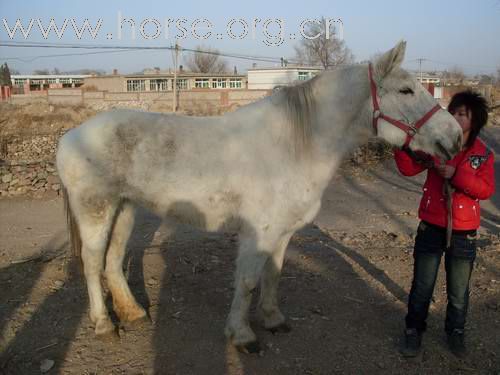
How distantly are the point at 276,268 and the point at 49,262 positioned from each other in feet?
9.80

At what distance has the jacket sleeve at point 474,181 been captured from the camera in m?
3.03

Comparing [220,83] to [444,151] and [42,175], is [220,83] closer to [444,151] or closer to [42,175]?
[42,175]

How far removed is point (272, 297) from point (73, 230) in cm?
192

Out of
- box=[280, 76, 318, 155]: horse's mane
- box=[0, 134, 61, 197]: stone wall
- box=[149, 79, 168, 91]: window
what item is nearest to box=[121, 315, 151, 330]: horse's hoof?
box=[280, 76, 318, 155]: horse's mane

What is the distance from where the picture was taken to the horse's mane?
3.42 metres

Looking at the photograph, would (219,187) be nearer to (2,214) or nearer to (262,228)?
(262,228)

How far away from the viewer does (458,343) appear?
3469 mm

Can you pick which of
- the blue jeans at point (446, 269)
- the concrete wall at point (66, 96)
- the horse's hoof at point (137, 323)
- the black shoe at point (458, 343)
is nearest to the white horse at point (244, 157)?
the horse's hoof at point (137, 323)

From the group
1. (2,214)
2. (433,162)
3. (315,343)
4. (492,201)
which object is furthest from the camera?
(492,201)

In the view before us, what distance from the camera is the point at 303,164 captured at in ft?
11.2

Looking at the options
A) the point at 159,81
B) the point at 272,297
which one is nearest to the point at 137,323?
the point at 272,297

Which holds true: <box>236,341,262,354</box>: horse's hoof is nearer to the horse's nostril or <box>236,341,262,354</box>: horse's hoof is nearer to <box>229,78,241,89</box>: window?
the horse's nostril

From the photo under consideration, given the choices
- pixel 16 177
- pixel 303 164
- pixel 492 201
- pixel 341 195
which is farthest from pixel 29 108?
pixel 303 164

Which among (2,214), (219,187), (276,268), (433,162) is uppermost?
(433,162)
